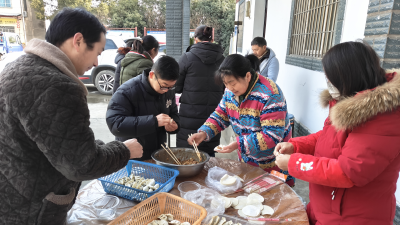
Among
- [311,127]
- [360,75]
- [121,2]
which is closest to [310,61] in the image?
[311,127]

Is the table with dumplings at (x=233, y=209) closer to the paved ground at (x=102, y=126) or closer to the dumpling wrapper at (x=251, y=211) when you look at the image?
the dumpling wrapper at (x=251, y=211)

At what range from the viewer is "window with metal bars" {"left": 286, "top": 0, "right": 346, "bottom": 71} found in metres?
3.08

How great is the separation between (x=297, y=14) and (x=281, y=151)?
3510mm

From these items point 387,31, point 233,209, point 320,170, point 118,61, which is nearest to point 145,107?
point 233,209

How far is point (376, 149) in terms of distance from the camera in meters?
0.99

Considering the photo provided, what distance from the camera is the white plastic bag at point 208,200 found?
1.31 meters

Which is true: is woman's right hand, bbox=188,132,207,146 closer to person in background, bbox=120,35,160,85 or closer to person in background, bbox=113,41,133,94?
person in background, bbox=120,35,160,85

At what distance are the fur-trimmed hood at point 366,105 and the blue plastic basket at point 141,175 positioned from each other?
0.92m

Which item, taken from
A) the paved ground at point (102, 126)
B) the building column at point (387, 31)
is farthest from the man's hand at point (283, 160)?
the paved ground at point (102, 126)

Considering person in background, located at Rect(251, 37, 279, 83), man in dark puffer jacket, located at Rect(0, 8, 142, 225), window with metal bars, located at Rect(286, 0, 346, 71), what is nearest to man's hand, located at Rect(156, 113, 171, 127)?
man in dark puffer jacket, located at Rect(0, 8, 142, 225)

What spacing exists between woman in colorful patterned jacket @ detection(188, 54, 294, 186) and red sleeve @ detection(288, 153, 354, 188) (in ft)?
1.95

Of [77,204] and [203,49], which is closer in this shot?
[77,204]

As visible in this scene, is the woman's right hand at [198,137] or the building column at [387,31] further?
the woman's right hand at [198,137]

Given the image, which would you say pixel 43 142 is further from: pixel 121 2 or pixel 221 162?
pixel 121 2
